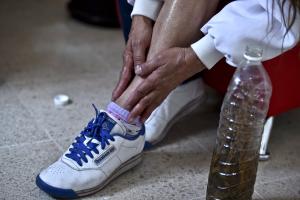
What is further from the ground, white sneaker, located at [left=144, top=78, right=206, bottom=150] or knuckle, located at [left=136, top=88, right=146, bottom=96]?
knuckle, located at [left=136, top=88, right=146, bottom=96]

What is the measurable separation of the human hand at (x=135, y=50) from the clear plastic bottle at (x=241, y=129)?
0.25 meters

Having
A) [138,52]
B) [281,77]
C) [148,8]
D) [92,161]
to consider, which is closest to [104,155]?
[92,161]

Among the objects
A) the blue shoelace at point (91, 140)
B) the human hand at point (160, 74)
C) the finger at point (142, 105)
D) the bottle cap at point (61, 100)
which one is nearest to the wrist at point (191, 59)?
the human hand at point (160, 74)

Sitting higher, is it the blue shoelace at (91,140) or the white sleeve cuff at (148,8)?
the white sleeve cuff at (148,8)

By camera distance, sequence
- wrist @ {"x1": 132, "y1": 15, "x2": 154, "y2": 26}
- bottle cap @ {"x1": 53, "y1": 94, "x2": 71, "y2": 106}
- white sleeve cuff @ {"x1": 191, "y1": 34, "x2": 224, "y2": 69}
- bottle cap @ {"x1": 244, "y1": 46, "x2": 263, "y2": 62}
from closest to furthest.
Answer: bottle cap @ {"x1": 244, "y1": 46, "x2": 263, "y2": 62} → white sleeve cuff @ {"x1": 191, "y1": 34, "x2": 224, "y2": 69} → wrist @ {"x1": 132, "y1": 15, "x2": 154, "y2": 26} → bottle cap @ {"x1": 53, "y1": 94, "x2": 71, "y2": 106}

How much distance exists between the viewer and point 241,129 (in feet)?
3.18

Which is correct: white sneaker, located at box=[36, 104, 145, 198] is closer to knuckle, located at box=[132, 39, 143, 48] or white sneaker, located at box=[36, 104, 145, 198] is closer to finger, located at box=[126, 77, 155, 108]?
finger, located at box=[126, 77, 155, 108]

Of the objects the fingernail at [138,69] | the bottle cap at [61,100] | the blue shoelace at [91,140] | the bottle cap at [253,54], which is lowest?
the bottle cap at [61,100]

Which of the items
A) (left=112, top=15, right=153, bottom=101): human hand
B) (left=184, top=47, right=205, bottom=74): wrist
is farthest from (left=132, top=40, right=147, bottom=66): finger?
(left=184, top=47, right=205, bottom=74): wrist

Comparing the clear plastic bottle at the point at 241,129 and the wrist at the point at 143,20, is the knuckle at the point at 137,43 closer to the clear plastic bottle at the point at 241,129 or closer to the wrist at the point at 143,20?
the wrist at the point at 143,20

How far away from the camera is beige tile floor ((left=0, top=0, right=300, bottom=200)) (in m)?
1.13

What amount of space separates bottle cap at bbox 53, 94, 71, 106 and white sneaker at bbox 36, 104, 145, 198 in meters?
0.38

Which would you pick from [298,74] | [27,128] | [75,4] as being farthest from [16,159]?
[75,4]

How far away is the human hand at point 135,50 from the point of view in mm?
1134
